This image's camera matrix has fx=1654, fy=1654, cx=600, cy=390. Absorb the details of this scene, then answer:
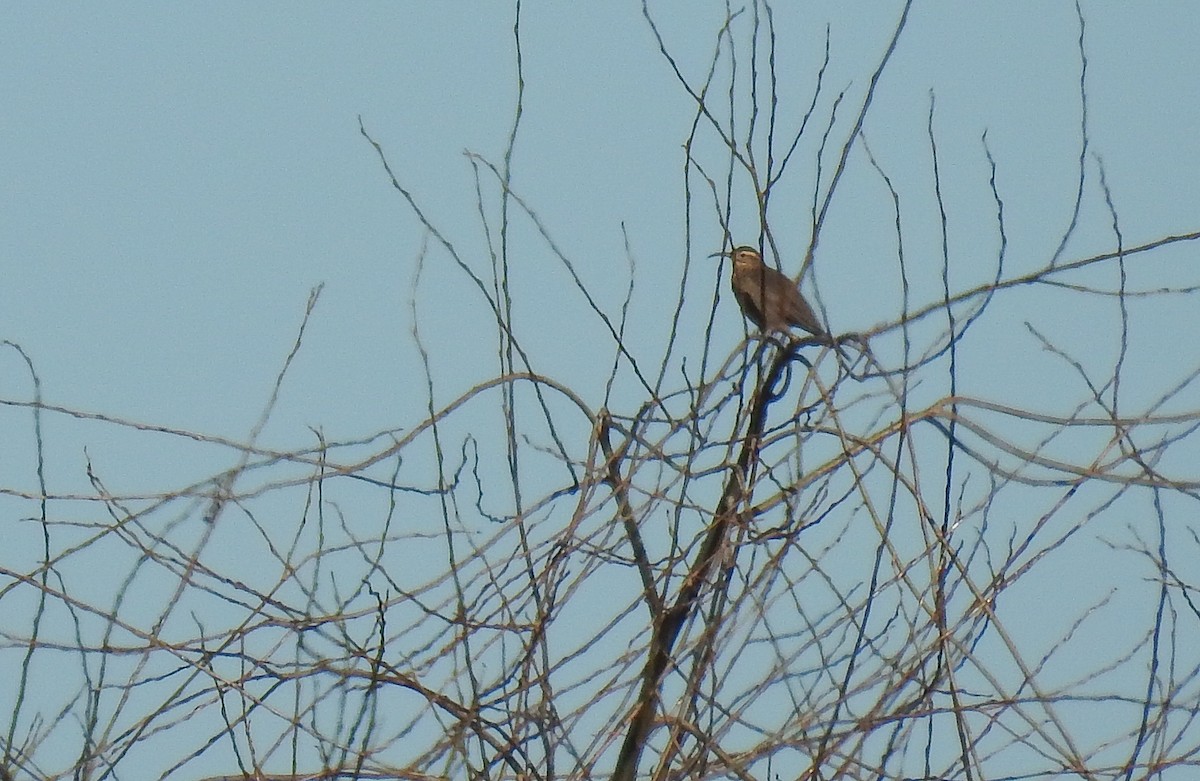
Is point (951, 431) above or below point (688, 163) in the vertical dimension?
below

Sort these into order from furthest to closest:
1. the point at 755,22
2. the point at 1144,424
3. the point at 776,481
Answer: the point at 755,22, the point at 776,481, the point at 1144,424

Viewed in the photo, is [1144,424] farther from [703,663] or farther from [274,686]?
[274,686]

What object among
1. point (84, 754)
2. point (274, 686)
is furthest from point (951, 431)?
point (84, 754)

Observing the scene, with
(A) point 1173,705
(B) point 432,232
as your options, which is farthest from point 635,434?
(A) point 1173,705

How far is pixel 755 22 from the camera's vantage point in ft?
11.5

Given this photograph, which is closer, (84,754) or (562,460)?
(84,754)

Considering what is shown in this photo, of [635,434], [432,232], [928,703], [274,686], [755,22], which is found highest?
[755,22]

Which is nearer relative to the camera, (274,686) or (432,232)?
(274,686)

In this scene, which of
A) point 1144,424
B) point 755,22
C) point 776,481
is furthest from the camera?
point 755,22

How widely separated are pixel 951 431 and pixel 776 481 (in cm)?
37

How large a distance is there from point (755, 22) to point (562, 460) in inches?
40.0

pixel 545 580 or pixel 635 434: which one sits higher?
pixel 635 434

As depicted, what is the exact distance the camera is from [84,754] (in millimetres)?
3053

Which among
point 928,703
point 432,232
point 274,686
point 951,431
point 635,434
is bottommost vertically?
point 928,703
